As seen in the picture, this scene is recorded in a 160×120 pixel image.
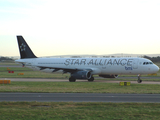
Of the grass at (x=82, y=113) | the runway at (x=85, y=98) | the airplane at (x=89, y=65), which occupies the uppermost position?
the airplane at (x=89, y=65)

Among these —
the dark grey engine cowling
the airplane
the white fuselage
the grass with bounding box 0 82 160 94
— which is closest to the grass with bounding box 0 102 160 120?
the grass with bounding box 0 82 160 94

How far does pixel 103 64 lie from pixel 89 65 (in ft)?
9.27

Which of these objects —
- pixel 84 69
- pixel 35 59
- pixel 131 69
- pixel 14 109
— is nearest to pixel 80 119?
pixel 14 109

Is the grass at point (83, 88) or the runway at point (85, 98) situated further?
the grass at point (83, 88)

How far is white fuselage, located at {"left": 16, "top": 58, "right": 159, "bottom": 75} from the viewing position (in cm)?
4266

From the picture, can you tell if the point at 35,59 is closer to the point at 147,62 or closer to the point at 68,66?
the point at 68,66

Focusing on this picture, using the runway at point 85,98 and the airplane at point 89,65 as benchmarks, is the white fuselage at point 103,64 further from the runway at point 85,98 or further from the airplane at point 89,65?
the runway at point 85,98

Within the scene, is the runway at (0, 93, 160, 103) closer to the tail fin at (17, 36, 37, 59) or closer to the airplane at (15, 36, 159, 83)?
the airplane at (15, 36, 159, 83)

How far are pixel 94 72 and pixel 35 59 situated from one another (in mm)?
13299

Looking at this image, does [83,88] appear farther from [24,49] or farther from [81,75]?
[24,49]

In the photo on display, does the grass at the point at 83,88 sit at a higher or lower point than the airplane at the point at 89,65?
lower

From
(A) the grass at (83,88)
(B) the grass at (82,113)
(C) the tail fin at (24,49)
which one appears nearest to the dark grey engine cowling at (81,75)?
(A) the grass at (83,88)

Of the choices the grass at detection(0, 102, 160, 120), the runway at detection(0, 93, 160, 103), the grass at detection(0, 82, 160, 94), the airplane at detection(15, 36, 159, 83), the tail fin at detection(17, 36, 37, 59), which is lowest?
the grass at detection(0, 82, 160, 94)

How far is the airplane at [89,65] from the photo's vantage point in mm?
42844
